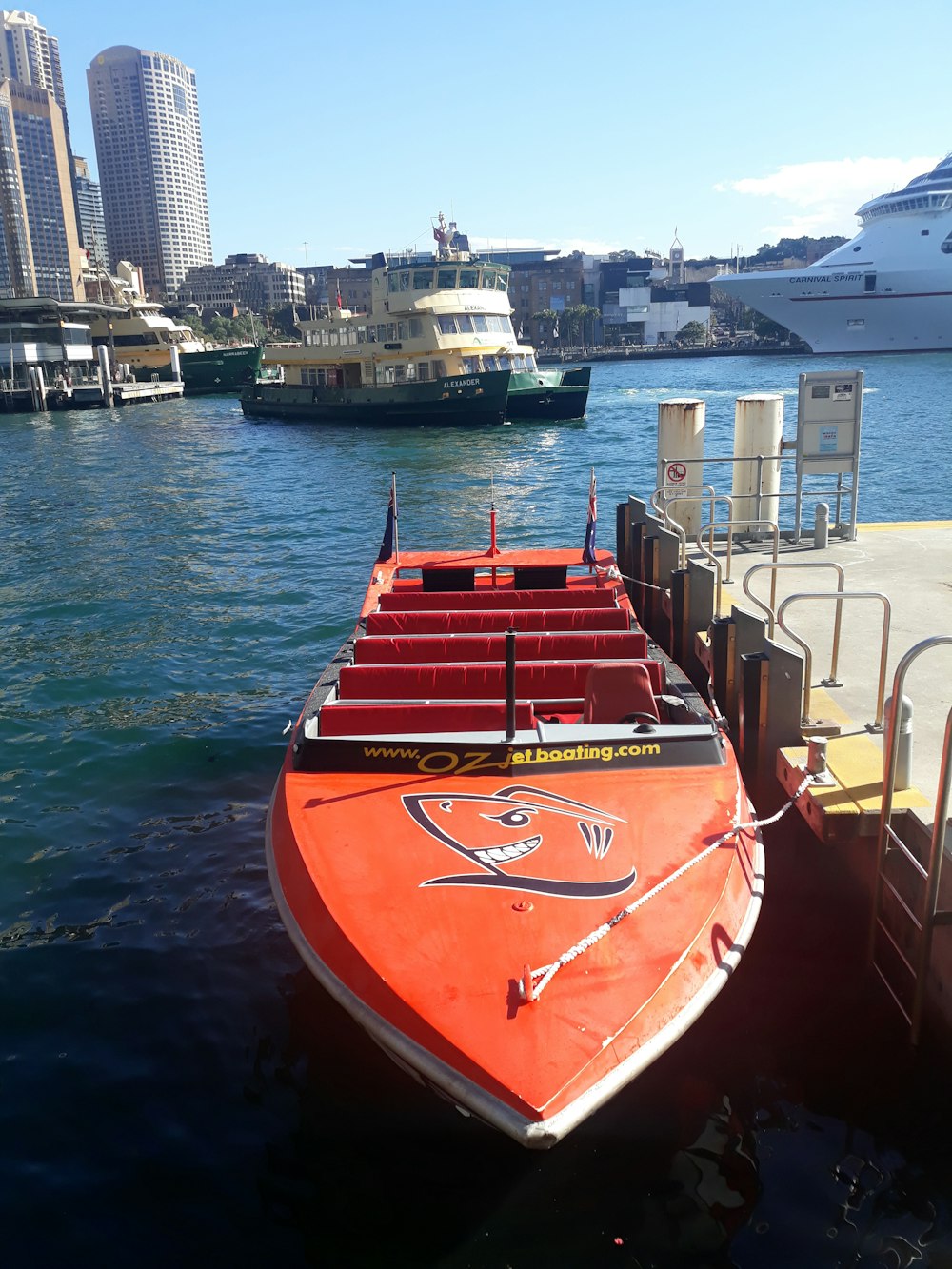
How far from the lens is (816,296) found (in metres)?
89.7

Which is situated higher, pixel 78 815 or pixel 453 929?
pixel 453 929

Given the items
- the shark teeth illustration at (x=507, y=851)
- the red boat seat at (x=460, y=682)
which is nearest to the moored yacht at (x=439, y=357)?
the red boat seat at (x=460, y=682)

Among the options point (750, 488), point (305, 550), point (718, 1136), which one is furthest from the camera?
point (305, 550)

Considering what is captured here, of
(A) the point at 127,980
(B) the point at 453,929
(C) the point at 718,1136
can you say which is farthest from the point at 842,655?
(A) the point at 127,980

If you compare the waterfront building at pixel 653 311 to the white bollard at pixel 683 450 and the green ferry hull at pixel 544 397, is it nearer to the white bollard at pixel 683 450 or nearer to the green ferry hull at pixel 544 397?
the green ferry hull at pixel 544 397

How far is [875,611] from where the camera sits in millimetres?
9203

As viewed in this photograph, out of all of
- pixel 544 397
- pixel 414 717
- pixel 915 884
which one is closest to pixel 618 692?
pixel 414 717

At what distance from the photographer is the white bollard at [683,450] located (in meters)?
13.0

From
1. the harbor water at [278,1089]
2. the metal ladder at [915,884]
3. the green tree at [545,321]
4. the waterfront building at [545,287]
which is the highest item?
the waterfront building at [545,287]

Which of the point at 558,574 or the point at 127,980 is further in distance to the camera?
the point at 558,574

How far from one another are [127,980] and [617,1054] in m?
3.87

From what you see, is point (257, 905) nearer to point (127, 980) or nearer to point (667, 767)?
point (127, 980)

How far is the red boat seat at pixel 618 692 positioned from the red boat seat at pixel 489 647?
1260 mm

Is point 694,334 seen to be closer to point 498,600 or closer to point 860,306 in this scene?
point 860,306
